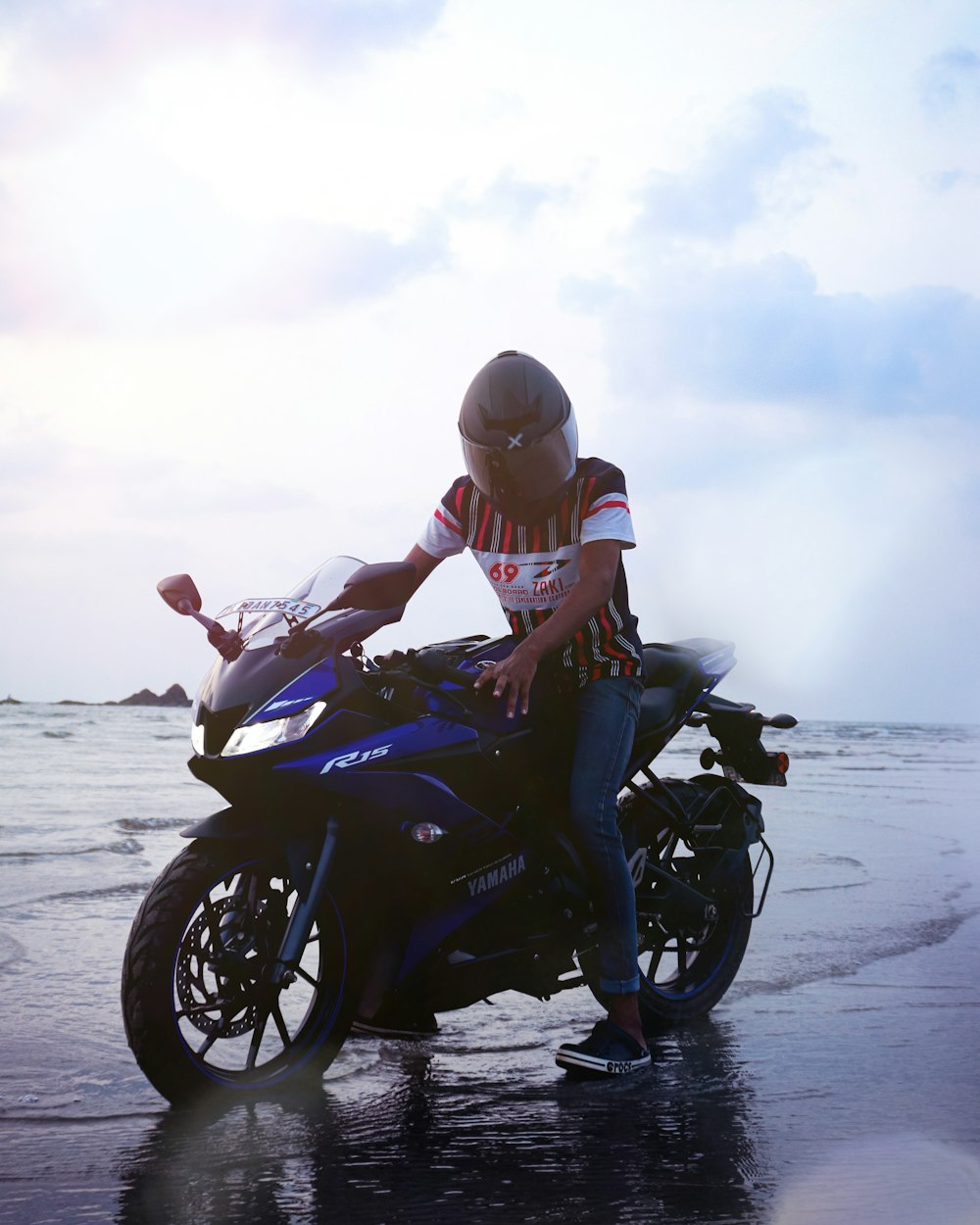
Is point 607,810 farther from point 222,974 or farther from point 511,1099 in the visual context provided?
point 222,974

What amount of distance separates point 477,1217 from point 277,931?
40.5 inches

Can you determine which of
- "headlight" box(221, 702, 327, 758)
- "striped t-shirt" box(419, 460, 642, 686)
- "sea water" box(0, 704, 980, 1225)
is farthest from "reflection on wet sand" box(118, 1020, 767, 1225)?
"striped t-shirt" box(419, 460, 642, 686)

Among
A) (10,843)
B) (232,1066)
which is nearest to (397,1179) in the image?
(232,1066)

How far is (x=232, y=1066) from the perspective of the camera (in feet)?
13.1

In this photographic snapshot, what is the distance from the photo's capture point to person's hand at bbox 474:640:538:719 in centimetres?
362

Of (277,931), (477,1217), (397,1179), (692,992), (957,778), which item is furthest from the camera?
(957,778)

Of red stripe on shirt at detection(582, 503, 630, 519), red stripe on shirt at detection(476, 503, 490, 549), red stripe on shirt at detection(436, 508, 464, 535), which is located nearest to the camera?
red stripe on shirt at detection(582, 503, 630, 519)

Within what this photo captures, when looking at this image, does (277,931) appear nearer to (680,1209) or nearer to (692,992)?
(680,1209)

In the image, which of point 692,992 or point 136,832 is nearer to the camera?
point 692,992

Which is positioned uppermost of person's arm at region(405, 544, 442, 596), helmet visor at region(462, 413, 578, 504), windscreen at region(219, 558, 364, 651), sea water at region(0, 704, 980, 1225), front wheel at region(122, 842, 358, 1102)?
helmet visor at region(462, 413, 578, 504)

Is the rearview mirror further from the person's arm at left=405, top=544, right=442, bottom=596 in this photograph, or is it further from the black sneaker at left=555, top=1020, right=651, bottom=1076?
the black sneaker at left=555, top=1020, right=651, bottom=1076

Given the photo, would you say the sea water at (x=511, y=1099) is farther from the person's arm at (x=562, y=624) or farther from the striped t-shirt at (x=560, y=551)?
the striped t-shirt at (x=560, y=551)

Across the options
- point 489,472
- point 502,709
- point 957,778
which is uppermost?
point 489,472

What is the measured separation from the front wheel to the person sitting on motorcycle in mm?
765
